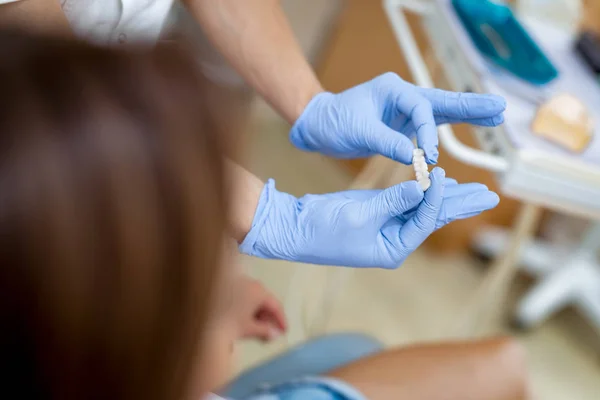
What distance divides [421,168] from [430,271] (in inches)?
44.6

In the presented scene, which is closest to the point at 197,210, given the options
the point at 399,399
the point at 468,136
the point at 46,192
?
the point at 46,192

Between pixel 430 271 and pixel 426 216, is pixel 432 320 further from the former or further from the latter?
pixel 426 216

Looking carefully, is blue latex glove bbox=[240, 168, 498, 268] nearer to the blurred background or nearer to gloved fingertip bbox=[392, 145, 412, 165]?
gloved fingertip bbox=[392, 145, 412, 165]

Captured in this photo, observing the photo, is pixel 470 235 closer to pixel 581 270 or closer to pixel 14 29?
pixel 581 270

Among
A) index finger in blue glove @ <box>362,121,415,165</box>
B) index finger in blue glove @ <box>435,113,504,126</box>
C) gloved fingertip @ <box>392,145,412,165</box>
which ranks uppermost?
index finger in blue glove @ <box>435,113,504,126</box>

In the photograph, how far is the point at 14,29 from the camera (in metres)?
0.36

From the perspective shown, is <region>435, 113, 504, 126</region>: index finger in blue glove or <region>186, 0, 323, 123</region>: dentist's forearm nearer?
<region>435, 113, 504, 126</region>: index finger in blue glove

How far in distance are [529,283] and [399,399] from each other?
120 cm

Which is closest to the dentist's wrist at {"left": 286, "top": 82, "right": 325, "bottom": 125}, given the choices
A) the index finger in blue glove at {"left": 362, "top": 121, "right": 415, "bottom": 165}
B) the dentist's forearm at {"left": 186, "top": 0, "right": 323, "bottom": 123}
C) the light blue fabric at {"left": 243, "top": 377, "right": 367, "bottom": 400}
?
the dentist's forearm at {"left": 186, "top": 0, "right": 323, "bottom": 123}

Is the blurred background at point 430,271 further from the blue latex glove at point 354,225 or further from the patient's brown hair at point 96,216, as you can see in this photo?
the patient's brown hair at point 96,216

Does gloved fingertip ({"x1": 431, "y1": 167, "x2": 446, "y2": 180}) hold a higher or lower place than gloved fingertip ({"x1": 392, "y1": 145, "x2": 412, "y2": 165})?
lower

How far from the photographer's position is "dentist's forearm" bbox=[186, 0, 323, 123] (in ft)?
2.83

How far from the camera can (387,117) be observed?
789mm

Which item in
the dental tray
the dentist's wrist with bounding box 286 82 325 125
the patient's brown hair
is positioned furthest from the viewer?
the dental tray
